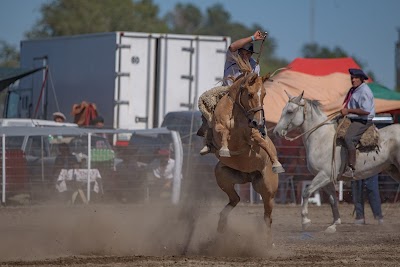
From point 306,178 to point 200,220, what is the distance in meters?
7.55

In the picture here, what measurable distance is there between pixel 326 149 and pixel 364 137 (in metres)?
0.69

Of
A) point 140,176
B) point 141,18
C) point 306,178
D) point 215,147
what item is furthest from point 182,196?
point 141,18

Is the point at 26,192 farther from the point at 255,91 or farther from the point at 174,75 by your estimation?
the point at 255,91

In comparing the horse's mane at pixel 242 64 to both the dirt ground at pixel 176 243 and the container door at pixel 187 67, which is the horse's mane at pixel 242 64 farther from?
the container door at pixel 187 67

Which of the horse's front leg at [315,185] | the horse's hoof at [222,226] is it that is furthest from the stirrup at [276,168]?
the horse's front leg at [315,185]

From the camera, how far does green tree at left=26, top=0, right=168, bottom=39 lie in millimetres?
50062

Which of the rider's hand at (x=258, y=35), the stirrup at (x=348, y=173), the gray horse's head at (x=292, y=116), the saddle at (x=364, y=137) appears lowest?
the stirrup at (x=348, y=173)

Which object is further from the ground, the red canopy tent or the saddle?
the red canopy tent

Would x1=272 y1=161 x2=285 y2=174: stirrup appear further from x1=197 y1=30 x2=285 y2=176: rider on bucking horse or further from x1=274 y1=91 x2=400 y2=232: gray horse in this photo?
x1=274 y1=91 x2=400 y2=232: gray horse

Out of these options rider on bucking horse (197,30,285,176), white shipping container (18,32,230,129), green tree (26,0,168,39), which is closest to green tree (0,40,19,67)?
green tree (26,0,168,39)

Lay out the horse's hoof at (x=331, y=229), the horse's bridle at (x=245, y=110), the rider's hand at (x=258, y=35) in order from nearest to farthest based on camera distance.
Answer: the horse's bridle at (x=245, y=110) < the rider's hand at (x=258, y=35) < the horse's hoof at (x=331, y=229)

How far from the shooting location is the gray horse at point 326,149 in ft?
50.7

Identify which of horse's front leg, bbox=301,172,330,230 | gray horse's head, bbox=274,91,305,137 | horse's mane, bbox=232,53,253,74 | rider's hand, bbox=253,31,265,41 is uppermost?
rider's hand, bbox=253,31,265,41

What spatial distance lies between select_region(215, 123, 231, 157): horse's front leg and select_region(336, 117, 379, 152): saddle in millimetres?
4699
